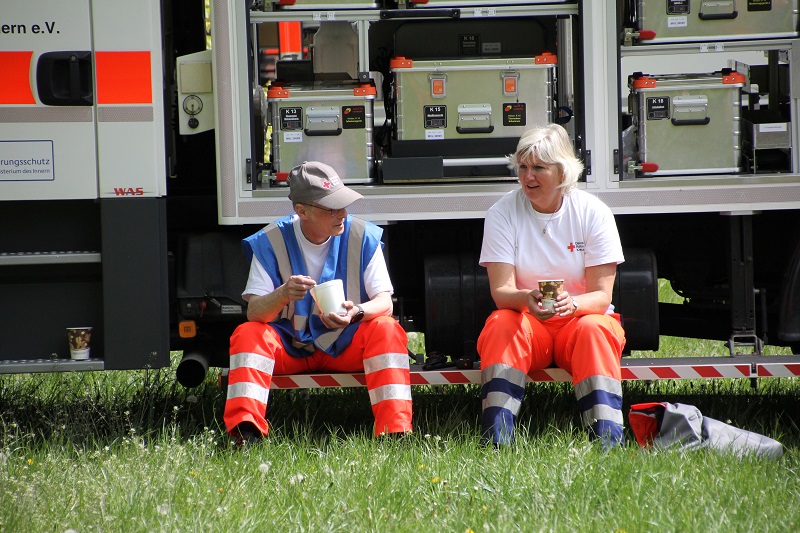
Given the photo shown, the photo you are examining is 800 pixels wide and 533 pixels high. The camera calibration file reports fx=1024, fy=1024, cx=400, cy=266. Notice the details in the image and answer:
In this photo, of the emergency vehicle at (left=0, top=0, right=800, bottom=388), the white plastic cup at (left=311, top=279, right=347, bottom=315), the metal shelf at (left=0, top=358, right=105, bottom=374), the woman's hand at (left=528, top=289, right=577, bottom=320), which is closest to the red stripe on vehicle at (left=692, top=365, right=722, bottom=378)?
the emergency vehicle at (left=0, top=0, right=800, bottom=388)

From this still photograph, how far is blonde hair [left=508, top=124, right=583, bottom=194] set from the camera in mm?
4324

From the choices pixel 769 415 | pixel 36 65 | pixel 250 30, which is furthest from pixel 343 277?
pixel 769 415

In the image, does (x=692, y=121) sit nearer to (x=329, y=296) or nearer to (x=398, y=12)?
(x=398, y=12)

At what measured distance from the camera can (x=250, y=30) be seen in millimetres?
4637

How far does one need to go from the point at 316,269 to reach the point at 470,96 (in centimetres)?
115

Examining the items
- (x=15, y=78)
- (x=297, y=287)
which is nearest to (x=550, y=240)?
(x=297, y=287)

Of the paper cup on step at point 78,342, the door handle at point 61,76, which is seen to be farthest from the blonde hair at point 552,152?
the paper cup on step at point 78,342

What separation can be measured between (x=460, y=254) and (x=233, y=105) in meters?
1.29

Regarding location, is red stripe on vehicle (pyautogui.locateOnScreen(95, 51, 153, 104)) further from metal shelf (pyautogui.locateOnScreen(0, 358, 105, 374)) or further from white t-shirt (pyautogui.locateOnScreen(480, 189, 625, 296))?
white t-shirt (pyautogui.locateOnScreen(480, 189, 625, 296))

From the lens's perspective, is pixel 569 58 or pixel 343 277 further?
pixel 569 58

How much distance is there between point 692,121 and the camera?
191 inches

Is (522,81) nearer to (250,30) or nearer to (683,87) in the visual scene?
(683,87)

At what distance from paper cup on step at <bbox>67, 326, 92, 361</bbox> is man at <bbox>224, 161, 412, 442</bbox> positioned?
2.46 ft

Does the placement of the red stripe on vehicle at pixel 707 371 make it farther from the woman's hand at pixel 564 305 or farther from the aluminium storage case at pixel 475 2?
the aluminium storage case at pixel 475 2
